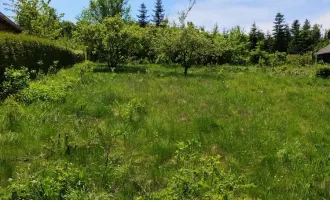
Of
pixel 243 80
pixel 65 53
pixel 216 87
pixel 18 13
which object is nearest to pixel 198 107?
pixel 216 87

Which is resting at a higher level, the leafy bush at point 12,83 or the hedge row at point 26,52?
the hedge row at point 26,52

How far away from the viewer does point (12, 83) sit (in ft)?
30.9

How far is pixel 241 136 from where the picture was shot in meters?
7.17

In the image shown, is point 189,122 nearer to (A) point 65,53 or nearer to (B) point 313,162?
(B) point 313,162

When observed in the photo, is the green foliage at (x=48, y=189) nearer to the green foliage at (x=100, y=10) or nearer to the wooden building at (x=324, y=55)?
the wooden building at (x=324, y=55)

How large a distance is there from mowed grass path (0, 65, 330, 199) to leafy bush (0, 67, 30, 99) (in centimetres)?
124

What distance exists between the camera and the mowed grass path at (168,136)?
17.0 feet

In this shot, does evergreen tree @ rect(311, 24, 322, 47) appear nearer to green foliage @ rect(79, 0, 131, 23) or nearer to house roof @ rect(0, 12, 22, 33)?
green foliage @ rect(79, 0, 131, 23)

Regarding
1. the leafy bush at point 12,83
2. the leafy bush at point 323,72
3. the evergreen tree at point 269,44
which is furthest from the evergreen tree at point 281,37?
the leafy bush at point 12,83

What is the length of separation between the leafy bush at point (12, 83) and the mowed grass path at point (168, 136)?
124 cm

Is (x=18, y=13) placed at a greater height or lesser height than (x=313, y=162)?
greater

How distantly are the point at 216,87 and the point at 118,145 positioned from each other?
23.3 feet

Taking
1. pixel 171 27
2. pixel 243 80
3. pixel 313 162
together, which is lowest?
pixel 313 162

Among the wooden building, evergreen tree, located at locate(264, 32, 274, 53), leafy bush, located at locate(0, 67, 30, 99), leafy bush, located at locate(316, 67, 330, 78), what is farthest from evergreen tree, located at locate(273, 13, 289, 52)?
leafy bush, located at locate(0, 67, 30, 99)
